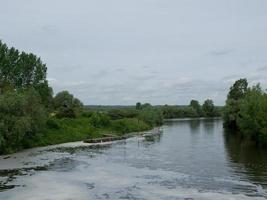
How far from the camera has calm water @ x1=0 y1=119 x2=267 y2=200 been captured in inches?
1416

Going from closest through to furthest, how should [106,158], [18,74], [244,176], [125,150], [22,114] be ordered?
[244,176] < [106,158] < [22,114] < [125,150] < [18,74]

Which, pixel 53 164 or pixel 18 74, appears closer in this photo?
pixel 53 164

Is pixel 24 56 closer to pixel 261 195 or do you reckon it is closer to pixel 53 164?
pixel 53 164

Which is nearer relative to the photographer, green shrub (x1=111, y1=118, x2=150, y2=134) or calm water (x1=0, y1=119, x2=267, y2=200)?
calm water (x1=0, y1=119, x2=267, y2=200)

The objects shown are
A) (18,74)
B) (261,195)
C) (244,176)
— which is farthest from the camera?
(18,74)

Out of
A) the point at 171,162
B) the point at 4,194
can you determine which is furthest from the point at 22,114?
the point at 4,194

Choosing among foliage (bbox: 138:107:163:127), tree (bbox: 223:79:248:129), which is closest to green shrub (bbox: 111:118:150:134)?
foliage (bbox: 138:107:163:127)

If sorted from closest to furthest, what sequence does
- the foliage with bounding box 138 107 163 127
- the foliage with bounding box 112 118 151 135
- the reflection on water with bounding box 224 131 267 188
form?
the reflection on water with bounding box 224 131 267 188
the foliage with bounding box 112 118 151 135
the foliage with bounding box 138 107 163 127

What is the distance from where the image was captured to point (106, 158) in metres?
60.5

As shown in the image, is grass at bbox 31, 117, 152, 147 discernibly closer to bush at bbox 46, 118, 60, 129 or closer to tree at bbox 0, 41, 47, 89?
bush at bbox 46, 118, 60, 129

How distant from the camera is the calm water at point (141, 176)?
3597 cm

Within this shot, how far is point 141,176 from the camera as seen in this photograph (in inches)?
1769

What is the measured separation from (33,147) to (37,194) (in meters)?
38.4

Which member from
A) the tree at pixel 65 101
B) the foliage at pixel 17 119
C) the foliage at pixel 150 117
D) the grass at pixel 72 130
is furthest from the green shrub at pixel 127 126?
the foliage at pixel 17 119
